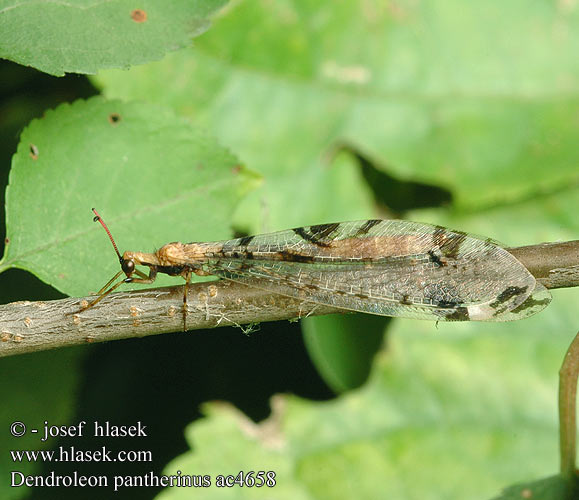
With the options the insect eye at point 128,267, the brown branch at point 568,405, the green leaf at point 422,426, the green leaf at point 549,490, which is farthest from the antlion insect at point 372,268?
the green leaf at point 422,426

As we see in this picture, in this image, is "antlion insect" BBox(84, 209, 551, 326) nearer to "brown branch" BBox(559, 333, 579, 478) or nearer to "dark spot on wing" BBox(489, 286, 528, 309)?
"dark spot on wing" BBox(489, 286, 528, 309)

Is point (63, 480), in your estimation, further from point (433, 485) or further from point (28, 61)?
point (28, 61)

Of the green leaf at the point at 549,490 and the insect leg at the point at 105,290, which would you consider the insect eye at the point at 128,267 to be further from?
the green leaf at the point at 549,490

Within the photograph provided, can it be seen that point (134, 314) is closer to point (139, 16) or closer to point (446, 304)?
point (139, 16)

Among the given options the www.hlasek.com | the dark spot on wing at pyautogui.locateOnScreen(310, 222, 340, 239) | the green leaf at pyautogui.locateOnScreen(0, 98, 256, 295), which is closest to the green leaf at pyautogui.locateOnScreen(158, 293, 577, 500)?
the www.hlasek.com

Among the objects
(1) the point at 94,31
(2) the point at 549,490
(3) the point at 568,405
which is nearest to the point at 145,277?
(1) the point at 94,31
